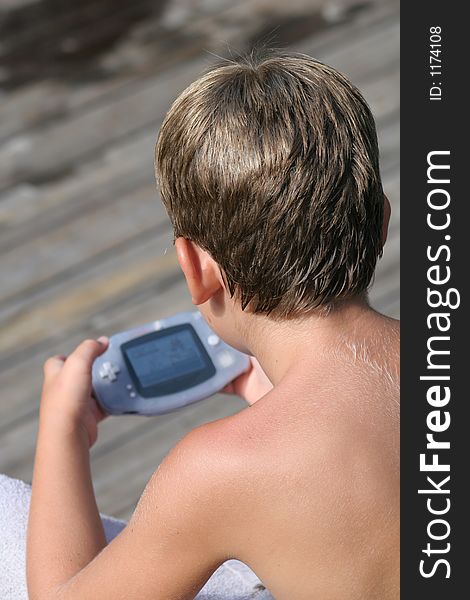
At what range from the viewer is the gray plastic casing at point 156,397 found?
4.17 feet

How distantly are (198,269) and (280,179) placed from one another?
0.17 metres

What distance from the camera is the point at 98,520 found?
1.16 m

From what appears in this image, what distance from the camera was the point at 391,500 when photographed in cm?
94

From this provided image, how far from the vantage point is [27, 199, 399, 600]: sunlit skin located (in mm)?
926

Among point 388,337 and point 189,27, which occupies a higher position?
point 189,27

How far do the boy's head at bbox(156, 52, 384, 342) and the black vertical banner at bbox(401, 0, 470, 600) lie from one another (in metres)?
0.07

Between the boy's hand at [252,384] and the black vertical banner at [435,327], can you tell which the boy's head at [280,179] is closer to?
the black vertical banner at [435,327]

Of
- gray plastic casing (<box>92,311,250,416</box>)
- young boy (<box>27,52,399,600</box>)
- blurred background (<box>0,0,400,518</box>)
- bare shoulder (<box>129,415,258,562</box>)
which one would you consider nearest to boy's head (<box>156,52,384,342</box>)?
young boy (<box>27,52,399,600</box>)

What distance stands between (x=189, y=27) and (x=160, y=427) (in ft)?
4.00

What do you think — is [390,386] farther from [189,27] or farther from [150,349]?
[189,27]

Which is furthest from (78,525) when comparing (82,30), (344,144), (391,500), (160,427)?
(82,30)

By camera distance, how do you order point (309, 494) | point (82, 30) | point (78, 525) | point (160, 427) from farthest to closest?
point (82, 30) < point (160, 427) < point (78, 525) < point (309, 494)

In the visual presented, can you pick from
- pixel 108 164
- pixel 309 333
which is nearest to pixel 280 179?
pixel 309 333

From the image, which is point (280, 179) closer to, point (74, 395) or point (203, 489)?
point (203, 489)
